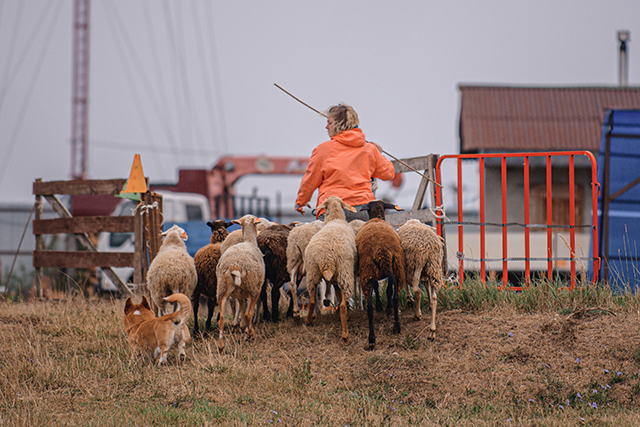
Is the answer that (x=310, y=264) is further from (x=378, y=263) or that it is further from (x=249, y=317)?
(x=249, y=317)

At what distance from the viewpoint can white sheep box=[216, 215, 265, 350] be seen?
231 inches

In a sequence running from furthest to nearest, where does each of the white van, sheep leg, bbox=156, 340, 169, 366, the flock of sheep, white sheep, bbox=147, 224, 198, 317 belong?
the white van, white sheep, bbox=147, 224, 198, 317, the flock of sheep, sheep leg, bbox=156, 340, 169, 366

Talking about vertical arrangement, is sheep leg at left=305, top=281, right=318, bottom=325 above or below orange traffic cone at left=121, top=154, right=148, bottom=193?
below

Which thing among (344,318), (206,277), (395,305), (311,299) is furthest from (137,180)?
(395,305)

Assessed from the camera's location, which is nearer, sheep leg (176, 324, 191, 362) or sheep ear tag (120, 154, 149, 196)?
sheep leg (176, 324, 191, 362)

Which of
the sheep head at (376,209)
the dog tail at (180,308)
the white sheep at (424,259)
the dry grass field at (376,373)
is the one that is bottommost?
the dry grass field at (376,373)

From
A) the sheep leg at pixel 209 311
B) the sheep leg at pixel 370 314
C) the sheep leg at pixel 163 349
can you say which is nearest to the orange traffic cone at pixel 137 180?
the sheep leg at pixel 209 311

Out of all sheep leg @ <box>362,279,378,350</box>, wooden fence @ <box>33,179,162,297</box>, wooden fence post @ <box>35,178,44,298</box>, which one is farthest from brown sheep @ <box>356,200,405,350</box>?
wooden fence post @ <box>35,178,44,298</box>

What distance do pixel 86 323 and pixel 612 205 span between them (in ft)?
23.7

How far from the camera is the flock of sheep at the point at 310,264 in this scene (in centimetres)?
578

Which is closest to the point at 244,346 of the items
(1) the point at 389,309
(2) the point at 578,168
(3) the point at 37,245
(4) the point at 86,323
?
(1) the point at 389,309

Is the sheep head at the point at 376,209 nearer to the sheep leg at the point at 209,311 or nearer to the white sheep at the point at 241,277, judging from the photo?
the white sheep at the point at 241,277

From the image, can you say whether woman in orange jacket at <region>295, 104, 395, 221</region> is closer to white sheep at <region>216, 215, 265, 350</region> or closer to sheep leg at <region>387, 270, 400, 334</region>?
white sheep at <region>216, 215, 265, 350</region>

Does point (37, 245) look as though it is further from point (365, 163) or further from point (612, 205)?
point (612, 205)
